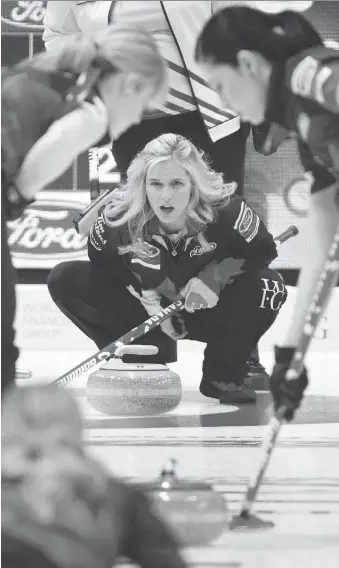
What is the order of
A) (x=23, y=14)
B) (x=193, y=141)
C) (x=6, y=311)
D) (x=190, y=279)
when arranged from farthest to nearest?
(x=190, y=279), (x=193, y=141), (x=23, y=14), (x=6, y=311)

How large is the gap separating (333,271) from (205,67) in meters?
0.21

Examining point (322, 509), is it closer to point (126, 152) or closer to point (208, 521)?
point (208, 521)

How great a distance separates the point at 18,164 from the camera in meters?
0.87

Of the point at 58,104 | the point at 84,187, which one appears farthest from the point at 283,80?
the point at 84,187

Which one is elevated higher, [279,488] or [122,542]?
[122,542]

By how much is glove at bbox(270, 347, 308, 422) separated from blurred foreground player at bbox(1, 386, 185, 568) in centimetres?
18

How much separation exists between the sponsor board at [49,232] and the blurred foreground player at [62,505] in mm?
284

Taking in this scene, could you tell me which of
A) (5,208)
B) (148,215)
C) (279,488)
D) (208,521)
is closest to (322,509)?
(279,488)

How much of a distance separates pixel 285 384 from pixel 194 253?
711mm

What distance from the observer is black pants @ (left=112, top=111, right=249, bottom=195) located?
1236mm

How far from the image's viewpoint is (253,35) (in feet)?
2.86

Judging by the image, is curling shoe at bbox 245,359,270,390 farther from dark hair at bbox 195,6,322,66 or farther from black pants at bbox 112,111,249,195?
dark hair at bbox 195,6,322,66

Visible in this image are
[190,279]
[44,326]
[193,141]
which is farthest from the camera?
[190,279]

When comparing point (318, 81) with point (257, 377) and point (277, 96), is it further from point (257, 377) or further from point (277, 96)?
point (257, 377)
